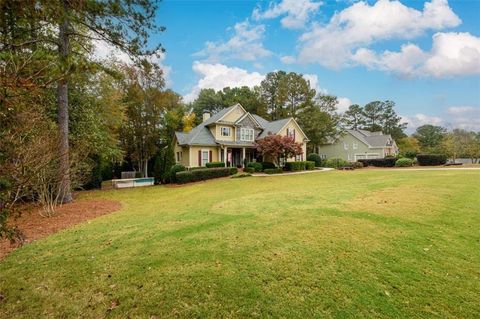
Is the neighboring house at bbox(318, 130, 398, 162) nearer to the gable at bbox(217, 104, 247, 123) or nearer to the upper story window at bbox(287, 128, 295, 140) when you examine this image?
the upper story window at bbox(287, 128, 295, 140)

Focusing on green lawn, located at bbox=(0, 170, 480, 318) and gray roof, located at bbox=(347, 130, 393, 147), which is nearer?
green lawn, located at bbox=(0, 170, 480, 318)

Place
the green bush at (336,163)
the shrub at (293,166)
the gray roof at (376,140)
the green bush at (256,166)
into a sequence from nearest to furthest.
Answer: the green bush at (256,166) → the shrub at (293,166) → the green bush at (336,163) → the gray roof at (376,140)

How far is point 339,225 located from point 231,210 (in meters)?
3.40

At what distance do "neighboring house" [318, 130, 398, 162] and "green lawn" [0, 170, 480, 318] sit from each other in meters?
36.7

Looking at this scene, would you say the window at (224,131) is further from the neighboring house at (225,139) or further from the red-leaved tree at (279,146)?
the red-leaved tree at (279,146)

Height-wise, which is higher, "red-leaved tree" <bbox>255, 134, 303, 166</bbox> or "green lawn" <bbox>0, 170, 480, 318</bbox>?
"red-leaved tree" <bbox>255, 134, 303, 166</bbox>

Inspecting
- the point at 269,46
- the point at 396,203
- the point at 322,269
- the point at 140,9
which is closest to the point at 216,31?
the point at 269,46

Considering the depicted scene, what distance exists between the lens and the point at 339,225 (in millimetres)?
5609

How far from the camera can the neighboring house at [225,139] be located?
24891mm

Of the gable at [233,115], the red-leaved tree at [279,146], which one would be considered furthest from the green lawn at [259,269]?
the gable at [233,115]

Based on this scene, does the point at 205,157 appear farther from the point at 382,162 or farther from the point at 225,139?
the point at 382,162

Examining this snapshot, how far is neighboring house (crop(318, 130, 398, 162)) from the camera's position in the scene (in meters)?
39.5

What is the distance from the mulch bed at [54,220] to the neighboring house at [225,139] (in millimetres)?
13999

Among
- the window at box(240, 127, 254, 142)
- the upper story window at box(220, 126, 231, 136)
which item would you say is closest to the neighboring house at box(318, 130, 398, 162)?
the window at box(240, 127, 254, 142)
